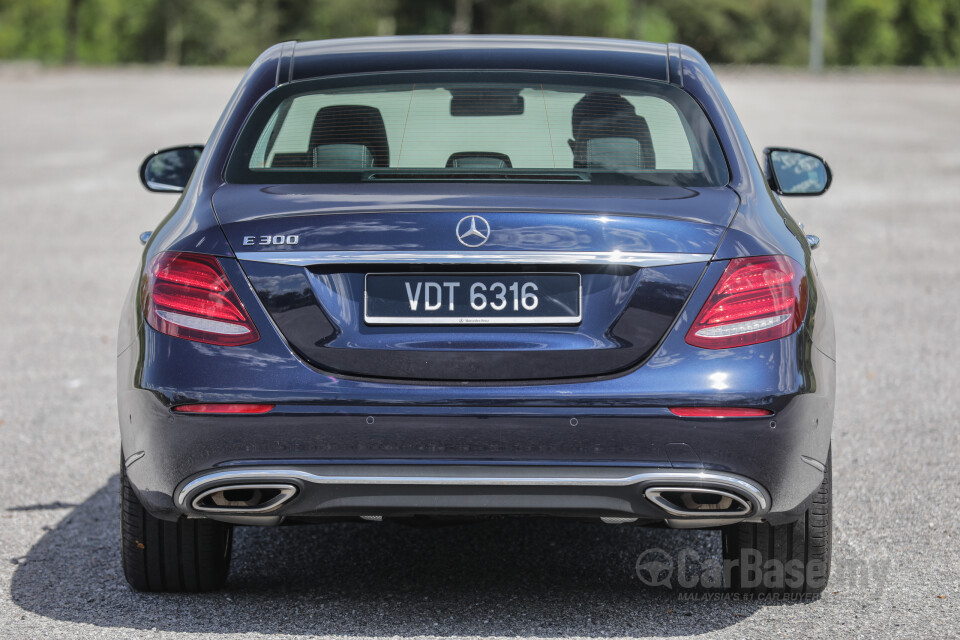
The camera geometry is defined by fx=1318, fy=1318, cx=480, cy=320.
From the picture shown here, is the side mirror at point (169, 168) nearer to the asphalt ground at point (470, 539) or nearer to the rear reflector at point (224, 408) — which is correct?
the asphalt ground at point (470, 539)

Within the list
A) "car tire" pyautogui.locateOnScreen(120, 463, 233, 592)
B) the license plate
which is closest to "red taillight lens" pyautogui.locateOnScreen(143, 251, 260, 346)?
the license plate

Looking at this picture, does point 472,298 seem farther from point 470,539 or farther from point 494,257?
point 470,539

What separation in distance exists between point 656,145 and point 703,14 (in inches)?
3074

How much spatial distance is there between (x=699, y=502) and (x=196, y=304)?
1.42 m

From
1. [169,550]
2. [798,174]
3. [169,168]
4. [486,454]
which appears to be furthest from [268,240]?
[798,174]

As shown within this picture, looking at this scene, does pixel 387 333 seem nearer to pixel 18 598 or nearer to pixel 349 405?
pixel 349 405

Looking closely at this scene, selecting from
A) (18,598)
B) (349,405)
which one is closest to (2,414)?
(18,598)

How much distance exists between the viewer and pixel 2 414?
22.5 ft

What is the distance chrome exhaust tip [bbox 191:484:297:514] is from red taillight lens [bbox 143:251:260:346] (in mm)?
385

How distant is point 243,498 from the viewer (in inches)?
138

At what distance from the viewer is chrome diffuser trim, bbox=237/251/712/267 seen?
131 inches

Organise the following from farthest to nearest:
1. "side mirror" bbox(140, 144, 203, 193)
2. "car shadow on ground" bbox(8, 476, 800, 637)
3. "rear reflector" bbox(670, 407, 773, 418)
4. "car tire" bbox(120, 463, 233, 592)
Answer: "side mirror" bbox(140, 144, 203, 193) < "car tire" bbox(120, 463, 233, 592) < "car shadow on ground" bbox(8, 476, 800, 637) < "rear reflector" bbox(670, 407, 773, 418)

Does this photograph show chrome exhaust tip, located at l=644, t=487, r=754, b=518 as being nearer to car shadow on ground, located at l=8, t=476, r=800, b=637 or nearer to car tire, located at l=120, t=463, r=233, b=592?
car shadow on ground, located at l=8, t=476, r=800, b=637

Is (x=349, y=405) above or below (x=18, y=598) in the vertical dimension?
above
